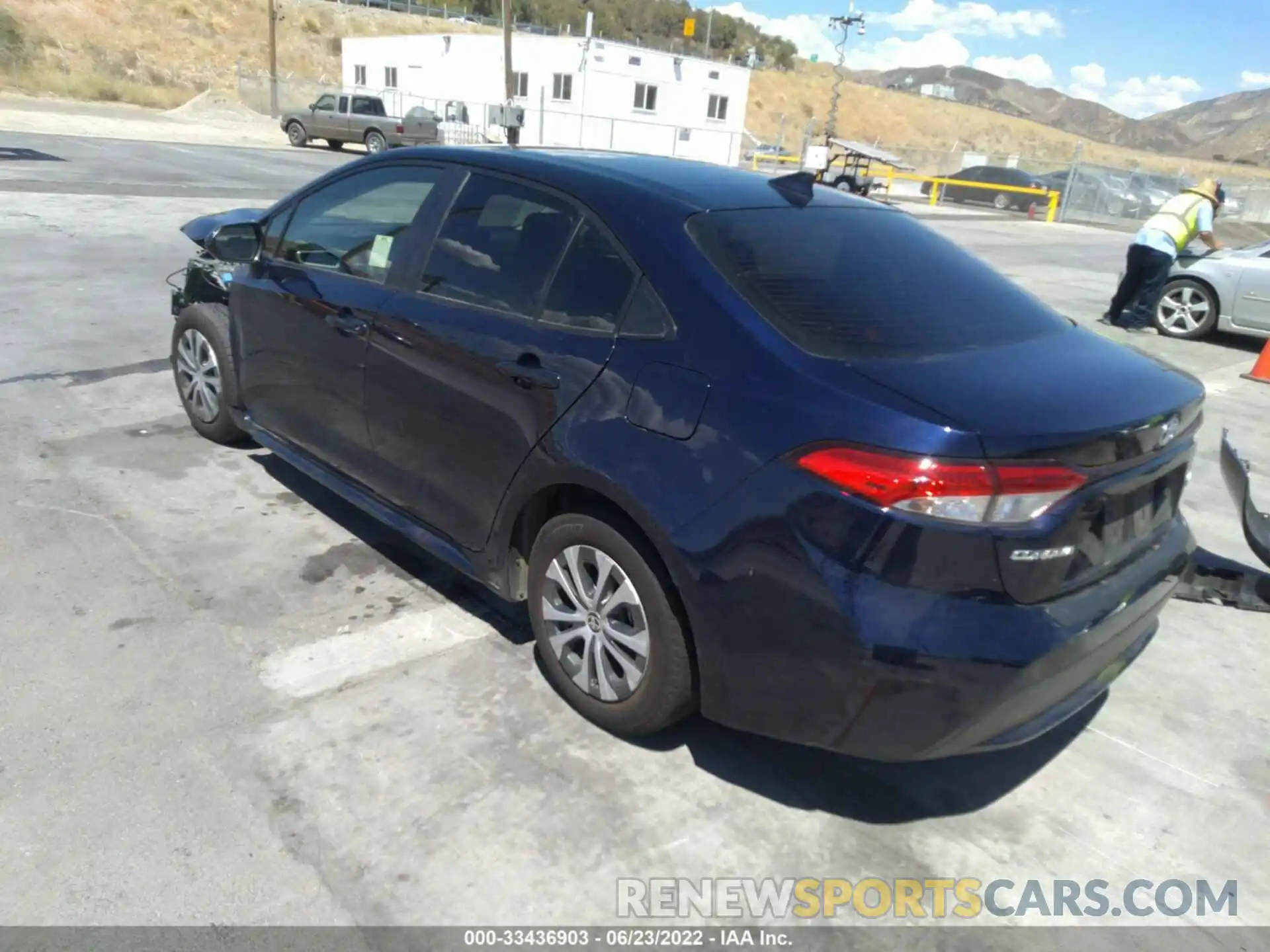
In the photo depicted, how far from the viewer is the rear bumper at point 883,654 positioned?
2.26 metres

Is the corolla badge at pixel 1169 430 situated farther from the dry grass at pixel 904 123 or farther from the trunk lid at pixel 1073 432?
the dry grass at pixel 904 123

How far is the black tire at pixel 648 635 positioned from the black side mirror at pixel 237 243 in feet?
7.60

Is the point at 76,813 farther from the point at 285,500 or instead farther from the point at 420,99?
the point at 420,99

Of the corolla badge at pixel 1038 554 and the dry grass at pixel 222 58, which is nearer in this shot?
the corolla badge at pixel 1038 554

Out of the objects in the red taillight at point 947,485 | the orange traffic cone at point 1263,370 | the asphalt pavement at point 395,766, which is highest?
the red taillight at point 947,485

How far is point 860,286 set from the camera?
2.88 metres

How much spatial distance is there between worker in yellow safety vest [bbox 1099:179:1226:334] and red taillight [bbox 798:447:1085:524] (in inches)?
371

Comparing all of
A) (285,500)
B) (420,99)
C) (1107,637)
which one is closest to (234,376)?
(285,500)

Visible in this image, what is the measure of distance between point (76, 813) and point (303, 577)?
1.42 m

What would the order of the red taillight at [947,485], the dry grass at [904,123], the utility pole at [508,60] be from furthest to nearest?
the dry grass at [904,123], the utility pole at [508,60], the red taillight at [947,485]

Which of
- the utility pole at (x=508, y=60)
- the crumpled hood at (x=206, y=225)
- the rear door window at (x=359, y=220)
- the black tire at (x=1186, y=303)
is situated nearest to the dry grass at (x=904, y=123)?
the utility pole at (x=508, y=60)

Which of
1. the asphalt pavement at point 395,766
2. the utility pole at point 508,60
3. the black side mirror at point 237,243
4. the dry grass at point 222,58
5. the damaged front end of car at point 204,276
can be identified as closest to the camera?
the asphalt pavement at point 395,766

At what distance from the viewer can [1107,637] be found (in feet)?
8.34

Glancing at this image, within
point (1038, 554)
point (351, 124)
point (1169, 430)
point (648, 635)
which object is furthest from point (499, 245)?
point (351, 124)
